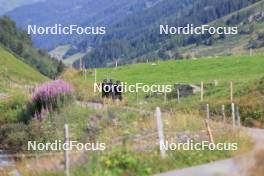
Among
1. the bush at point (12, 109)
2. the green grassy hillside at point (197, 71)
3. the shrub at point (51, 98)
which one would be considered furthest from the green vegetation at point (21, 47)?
the shrub at point (51, 98)

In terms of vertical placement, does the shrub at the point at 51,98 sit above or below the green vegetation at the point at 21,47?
below

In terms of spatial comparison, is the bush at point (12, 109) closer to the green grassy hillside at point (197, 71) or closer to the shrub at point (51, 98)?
the shrub at point (51, 98)

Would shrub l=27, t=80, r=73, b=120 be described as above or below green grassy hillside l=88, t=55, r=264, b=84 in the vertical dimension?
below

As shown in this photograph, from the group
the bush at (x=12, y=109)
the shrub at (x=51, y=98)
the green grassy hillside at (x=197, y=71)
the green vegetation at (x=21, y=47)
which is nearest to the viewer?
the shrub at (x=51, y=98)

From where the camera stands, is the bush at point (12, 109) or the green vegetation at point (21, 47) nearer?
the bush at point (12, 109)

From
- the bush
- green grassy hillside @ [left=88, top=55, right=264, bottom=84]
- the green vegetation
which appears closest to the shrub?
the bush

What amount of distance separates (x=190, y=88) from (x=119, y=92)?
30.1ft

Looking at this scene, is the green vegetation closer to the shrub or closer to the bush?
the bush

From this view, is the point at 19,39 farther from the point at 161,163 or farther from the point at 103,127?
the point at 161,163

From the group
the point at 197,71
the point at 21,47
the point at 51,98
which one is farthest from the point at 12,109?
the point at 21,47

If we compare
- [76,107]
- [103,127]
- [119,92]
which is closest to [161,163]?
[103,127]

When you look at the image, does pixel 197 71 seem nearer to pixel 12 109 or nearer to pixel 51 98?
pixel 12 109

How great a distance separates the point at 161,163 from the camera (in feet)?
62.4

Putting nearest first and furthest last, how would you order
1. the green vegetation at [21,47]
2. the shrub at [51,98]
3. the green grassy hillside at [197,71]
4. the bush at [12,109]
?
the shrub at [51,98] < the bush at [12,109] < the green grassy hillside at [197,71] < the green vegetation at [21,47]
